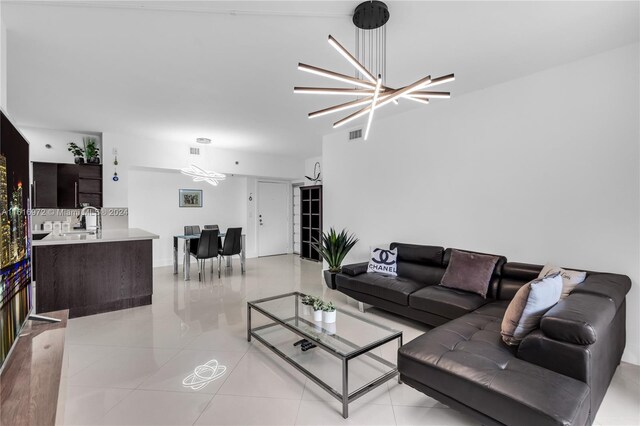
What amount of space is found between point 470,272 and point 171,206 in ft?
19.8

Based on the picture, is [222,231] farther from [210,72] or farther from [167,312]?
[210,72]

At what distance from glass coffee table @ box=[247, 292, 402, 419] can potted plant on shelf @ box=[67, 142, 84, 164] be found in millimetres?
4505

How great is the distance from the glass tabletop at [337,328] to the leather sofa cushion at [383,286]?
2.64 feet

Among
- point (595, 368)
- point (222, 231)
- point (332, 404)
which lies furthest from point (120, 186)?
point (595, 368)

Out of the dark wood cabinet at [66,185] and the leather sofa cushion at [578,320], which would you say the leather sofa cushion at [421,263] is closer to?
the leather sofa cushion at [578,320]

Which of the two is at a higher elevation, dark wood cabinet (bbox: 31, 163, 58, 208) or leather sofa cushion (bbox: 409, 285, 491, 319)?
dark wood cabinet (bbox: 31, 163, 58, 208)

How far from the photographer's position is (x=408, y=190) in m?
4.31

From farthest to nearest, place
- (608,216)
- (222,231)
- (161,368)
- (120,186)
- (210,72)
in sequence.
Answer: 1. (222,231)
2. (120,186)
3. (210,72)
4. (608,216)
5. (161,368)

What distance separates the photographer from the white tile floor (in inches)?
74.9

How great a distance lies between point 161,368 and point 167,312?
1431mm

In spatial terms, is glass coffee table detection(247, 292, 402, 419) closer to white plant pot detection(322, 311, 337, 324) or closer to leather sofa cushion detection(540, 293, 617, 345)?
white plant pot detection(322, 311, 337, 324)

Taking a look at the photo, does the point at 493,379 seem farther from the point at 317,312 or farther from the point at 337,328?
the point at 317,312

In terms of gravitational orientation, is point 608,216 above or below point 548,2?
below

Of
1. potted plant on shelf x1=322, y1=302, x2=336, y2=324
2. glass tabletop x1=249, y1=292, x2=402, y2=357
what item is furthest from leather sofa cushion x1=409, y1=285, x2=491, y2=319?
potted plant on shelf x1=322, y1=302, x2=336, y2=324
